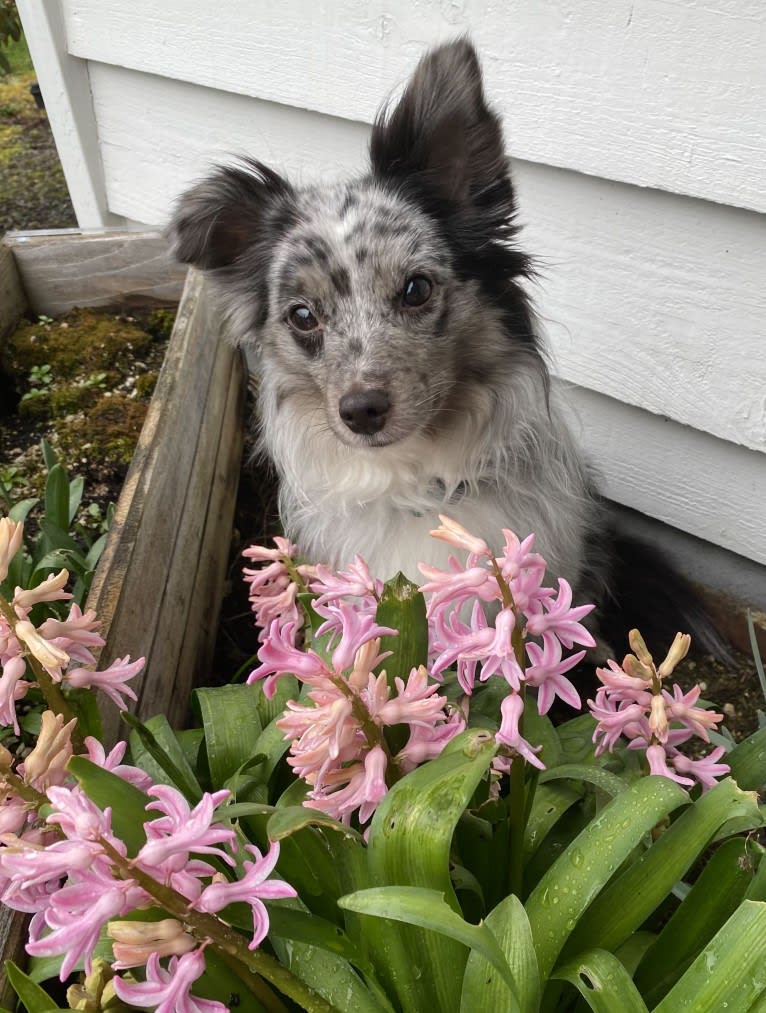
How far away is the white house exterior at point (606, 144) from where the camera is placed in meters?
1.87

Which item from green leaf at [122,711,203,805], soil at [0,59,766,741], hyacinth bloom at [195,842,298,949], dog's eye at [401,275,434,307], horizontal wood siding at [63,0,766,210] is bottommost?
soil at [0,59,766,741]

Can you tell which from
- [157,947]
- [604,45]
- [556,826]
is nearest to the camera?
[157,947]

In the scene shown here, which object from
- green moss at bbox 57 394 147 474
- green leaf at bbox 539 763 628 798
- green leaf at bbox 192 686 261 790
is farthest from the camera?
green moss at bbox 57 394 147 474

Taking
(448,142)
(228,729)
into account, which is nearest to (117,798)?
(228,729)

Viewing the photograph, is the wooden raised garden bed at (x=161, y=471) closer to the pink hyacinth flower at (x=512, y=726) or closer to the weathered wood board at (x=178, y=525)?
the weathered wood board at (x=178, y=525)

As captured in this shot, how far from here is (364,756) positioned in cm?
89

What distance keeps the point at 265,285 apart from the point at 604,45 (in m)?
0.92

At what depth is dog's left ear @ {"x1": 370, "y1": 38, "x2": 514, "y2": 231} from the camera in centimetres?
162

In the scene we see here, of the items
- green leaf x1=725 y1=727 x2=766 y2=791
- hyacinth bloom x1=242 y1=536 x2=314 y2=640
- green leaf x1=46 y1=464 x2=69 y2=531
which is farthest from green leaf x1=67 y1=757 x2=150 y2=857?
green leaf x1=46 y1=464 x2=69 y2=531

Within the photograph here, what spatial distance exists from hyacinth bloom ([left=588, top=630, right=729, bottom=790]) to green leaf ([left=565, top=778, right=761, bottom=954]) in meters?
0.04

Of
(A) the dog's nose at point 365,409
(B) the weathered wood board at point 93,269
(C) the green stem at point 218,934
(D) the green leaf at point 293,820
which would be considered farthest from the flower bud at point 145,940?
(B) the weathered wood board at point 93,269

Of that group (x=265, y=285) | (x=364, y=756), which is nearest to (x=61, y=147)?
(x=265, y=285)

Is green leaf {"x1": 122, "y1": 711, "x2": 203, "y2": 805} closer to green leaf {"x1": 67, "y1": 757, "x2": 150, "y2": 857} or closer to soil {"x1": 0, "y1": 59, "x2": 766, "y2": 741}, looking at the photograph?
green leaf {"x1": 67, "y1": 757, "x2": 150, "y2": 857}

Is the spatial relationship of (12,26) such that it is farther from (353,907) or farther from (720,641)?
(353,907)
